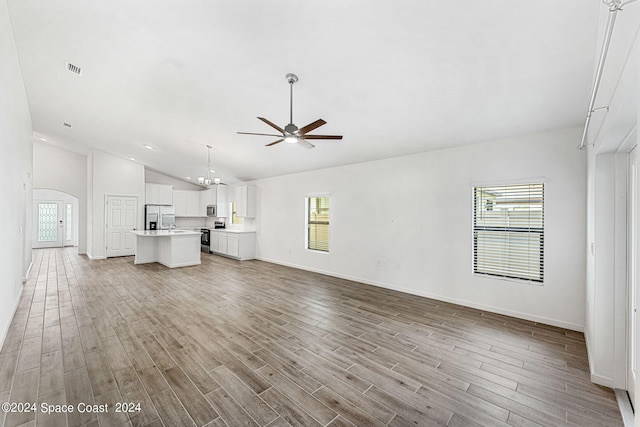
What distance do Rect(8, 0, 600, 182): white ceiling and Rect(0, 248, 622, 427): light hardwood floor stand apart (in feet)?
9.00

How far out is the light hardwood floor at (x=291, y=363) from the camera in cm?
200

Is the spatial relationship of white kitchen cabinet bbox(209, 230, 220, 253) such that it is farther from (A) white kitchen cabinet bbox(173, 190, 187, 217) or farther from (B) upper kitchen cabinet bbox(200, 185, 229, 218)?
(A) white kitchen cabinet bbox(173, 190, 187, 217)

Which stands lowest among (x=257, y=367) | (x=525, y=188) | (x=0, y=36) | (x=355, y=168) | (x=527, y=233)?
(x=257, y=367)

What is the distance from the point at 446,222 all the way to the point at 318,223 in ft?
10.7

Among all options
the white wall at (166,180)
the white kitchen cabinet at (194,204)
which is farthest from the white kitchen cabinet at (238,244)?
the white wall at (166,180)

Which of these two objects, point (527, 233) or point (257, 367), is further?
point (527, 233)

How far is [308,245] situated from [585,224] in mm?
5285

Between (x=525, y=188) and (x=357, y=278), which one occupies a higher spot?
(x=525, y=188)

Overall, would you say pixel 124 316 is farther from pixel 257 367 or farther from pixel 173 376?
pixel 257 367

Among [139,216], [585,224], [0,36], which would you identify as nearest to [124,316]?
[0,36]

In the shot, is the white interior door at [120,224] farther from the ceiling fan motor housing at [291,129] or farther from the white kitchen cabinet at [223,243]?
the ceiling fan motor housing at [291,129]

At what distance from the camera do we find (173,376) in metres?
2.41

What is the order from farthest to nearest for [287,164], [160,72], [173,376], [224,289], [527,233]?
[287,164] < [224,289] < [527,233] < [160,72] < [173,376]

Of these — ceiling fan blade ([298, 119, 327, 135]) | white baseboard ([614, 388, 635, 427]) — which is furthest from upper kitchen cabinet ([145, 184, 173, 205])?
white baseboard ([614, 388, 635, 427])
